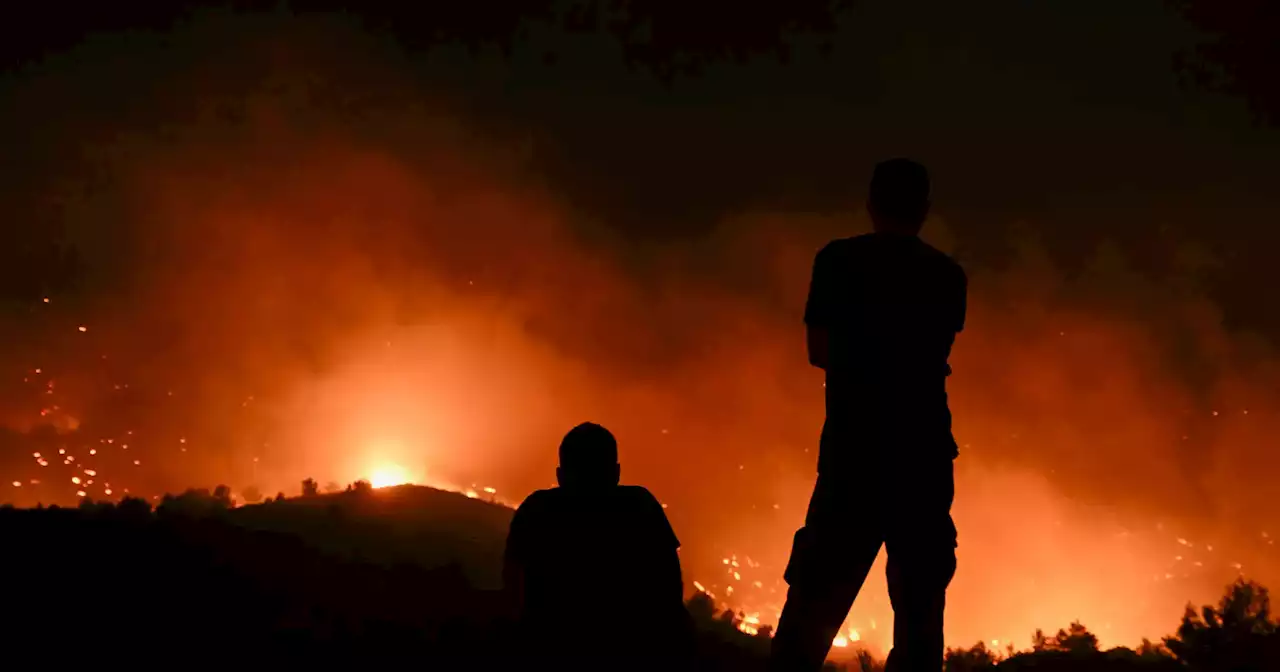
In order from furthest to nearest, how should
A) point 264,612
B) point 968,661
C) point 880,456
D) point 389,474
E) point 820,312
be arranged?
point 389,474, point 968,661, point 264,612, point 820,312, point 880,456

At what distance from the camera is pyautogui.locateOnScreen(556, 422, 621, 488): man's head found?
2.98 meters

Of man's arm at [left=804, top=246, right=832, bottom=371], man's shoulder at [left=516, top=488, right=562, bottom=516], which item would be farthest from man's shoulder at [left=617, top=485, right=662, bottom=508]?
man's arm at [left=804, top=246, right=832, bottom=371]

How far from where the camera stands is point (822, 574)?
10.1 feet

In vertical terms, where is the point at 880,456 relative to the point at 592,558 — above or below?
above

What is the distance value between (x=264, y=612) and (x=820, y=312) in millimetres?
3615

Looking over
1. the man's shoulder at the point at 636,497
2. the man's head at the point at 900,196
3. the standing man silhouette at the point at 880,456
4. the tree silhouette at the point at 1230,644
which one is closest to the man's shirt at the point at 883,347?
the standing man silhouette at the point at 880,456

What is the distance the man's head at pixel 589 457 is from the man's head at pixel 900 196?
1.33 metres

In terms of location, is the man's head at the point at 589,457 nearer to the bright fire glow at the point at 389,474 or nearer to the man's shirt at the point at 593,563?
the man's shirt at the point at 593,563

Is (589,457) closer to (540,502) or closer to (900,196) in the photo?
(540,502)

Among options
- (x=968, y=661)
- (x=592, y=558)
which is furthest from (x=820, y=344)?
(x=968, y=661)

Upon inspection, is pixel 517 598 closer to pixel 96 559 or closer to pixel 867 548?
pixel 867 548

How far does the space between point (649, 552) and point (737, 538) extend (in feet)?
60.5

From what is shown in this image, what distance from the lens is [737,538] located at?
20.8 m

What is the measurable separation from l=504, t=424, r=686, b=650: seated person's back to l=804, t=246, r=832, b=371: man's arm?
0.82 metres
